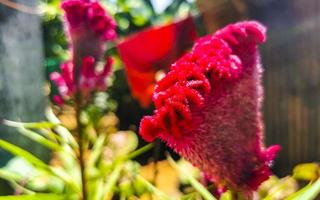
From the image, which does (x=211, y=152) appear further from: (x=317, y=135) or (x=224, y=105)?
(x=317, y=135)

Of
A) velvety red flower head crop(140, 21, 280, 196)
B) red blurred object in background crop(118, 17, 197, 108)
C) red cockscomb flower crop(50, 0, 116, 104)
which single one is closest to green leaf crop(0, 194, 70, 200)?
red cockscomb flower crop(50, 0, 116, 104)

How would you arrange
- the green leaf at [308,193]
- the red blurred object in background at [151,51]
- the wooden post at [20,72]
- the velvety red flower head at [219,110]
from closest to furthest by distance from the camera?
the velvety red flower head at [219,110]
the green leaf at [308,193]
the wooden post at [20,72]
the red blurred object in background at [151,51]

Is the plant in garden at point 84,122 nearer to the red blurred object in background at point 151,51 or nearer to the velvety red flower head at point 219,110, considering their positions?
the velvety red flower head at point 219,110

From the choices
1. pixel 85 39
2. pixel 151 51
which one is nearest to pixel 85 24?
pixel 85 39

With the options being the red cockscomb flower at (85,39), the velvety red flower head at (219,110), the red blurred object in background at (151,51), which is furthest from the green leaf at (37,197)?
the red blurred object in background at (151,51)

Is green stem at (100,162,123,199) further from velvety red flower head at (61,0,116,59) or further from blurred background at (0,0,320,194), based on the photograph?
blurred background at (0,0,320,194)
